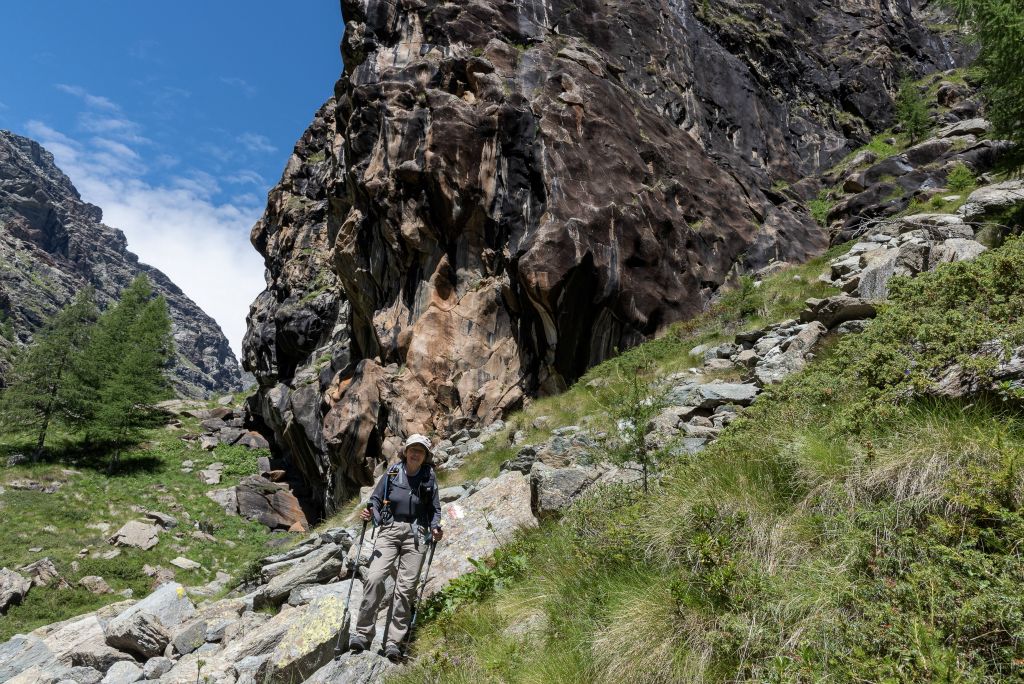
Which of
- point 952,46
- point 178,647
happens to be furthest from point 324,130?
point 952,46

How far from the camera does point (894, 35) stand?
44.5 meters

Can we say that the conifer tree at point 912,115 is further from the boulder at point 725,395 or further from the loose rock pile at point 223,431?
the loose rock pile at point 223,431

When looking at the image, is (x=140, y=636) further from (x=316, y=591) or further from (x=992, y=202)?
(x=992, y=202)

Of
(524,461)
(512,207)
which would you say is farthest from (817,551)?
(512,207)

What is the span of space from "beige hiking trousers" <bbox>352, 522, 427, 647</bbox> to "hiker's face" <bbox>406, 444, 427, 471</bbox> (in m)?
0.67

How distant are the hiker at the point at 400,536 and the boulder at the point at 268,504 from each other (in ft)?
80.0

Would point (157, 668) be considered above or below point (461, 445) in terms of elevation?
below

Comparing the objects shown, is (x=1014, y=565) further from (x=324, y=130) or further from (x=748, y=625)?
(x=324, y=130)

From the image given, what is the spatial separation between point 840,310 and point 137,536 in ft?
75.2

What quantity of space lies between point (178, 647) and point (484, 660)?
5.64m

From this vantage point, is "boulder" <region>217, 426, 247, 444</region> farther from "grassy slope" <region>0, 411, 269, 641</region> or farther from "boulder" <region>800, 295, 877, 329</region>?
"boulder" <region>800, 295, 877, 329</region>

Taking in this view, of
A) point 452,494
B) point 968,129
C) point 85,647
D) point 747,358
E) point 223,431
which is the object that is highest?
point 223,431

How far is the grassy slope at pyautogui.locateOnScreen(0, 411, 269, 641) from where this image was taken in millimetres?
14739

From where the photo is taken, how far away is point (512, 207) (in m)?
18.5
